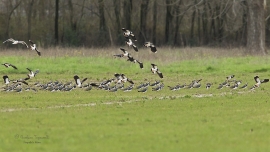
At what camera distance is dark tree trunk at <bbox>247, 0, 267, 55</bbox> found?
43.6m

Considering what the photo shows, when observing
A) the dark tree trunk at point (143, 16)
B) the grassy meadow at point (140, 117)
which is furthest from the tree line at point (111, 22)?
the grassy meadow at point (140, 117)

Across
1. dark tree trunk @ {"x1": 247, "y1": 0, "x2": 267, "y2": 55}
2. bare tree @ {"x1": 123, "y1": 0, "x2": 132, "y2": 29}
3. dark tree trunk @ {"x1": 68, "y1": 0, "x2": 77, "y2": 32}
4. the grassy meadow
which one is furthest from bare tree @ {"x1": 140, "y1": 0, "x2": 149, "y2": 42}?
the grassy meadow

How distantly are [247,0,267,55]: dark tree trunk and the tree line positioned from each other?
16712 millimetres

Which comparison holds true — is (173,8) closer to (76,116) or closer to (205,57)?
(205,57)

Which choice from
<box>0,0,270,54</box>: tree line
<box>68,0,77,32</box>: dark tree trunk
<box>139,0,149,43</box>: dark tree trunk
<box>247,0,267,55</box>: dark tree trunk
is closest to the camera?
<box>247,0,267,55</box>: dark tree trunk

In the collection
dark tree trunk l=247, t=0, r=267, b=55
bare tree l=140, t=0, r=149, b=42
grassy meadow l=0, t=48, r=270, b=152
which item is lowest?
grassy meadow l=0, t=48, r=270, b=152

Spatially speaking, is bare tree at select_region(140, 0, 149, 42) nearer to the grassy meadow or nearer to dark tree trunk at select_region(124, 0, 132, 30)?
dark tree trunk at select_region(124, 0, 132, 30)

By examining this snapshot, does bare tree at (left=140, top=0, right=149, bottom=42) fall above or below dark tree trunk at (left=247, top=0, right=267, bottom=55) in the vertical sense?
above

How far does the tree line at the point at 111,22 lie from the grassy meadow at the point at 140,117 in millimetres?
31071

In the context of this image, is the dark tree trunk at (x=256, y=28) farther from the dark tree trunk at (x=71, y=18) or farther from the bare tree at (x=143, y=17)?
the dark tree trunk at (x=71, y=18)

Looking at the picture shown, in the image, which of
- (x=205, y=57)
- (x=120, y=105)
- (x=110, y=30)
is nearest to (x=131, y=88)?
(x=120, y=105)

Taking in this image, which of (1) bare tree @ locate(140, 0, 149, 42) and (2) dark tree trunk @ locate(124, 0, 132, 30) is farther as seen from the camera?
(1) bare tree @ locate(140, 0, 149, 42)

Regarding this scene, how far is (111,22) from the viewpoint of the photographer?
223 ft

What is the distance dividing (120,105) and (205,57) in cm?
2008
